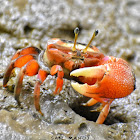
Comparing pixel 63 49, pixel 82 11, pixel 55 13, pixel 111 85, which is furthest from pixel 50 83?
pixel 82 11

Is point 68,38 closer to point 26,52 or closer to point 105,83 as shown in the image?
point 26,52

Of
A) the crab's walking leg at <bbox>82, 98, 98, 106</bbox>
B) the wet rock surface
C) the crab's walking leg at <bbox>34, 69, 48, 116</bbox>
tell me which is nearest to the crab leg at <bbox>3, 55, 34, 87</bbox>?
the wet rock surface

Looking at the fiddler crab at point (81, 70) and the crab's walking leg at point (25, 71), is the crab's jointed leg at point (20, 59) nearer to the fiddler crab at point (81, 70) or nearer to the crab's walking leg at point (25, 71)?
the fiddler crab at point (81, 70)

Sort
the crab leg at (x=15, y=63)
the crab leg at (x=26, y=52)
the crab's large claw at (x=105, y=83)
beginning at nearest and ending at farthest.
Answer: the crab's large claw at (x=105, y=83) → the crab leg at (x=15, y=63) → the crab leg at (x=26, y=52)

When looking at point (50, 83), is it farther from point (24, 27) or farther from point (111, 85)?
point (24, 27)

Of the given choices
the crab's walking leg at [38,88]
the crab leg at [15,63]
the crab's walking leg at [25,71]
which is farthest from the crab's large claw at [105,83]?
the crab leg at [15,63]

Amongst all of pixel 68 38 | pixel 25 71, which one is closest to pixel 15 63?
pixel 25 71
